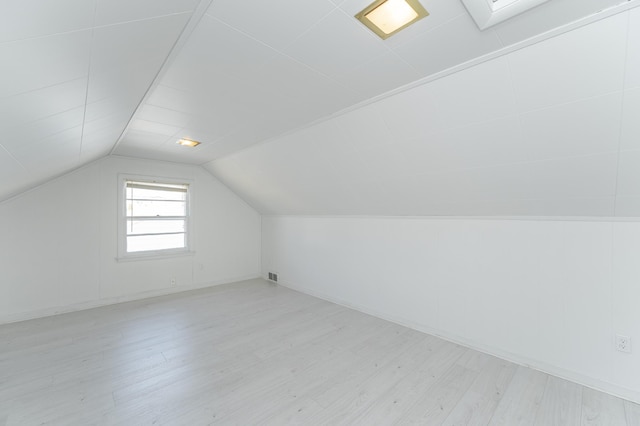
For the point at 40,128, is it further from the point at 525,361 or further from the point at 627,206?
the point at 525,361

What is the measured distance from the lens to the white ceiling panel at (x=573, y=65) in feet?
4.52

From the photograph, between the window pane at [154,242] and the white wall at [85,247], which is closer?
the white wall at [85,247]

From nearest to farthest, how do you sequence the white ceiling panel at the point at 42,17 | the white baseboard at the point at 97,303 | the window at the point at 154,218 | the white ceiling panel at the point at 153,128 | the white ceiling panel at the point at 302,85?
1. the white ceiling panel at the point at 42,17
2. the white ceiling panel at the point at 302,85
3. the white ceiling panel at the point at 153,128
4. the white baseboard at the point at 97,303
5. the window at the point at 154,218

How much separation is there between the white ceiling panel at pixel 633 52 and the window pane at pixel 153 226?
560 centimetres

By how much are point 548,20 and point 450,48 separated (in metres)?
0.44

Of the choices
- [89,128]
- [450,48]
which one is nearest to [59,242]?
[89,128]

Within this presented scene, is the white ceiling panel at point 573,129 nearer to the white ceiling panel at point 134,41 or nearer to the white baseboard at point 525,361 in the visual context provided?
the white baseboard at point 525,361

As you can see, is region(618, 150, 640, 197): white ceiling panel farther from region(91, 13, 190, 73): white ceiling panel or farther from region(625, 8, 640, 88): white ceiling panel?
region(91, 13, 190, 73): white ceiling panel

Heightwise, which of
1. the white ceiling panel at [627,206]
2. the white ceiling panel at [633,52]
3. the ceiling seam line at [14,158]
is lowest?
the white ceiling panel at [627,206]

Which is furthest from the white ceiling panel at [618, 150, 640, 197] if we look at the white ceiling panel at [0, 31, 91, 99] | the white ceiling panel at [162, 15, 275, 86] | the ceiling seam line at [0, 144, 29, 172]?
the ceiling seam line at [0, 144, 29, 172]

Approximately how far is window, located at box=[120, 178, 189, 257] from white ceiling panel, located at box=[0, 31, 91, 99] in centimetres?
372

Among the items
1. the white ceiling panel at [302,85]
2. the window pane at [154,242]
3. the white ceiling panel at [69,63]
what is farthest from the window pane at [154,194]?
the white ceiling panel at [302,85]

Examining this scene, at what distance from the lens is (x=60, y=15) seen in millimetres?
878

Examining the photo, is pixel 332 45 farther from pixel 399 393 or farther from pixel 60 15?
pixel 399 393
